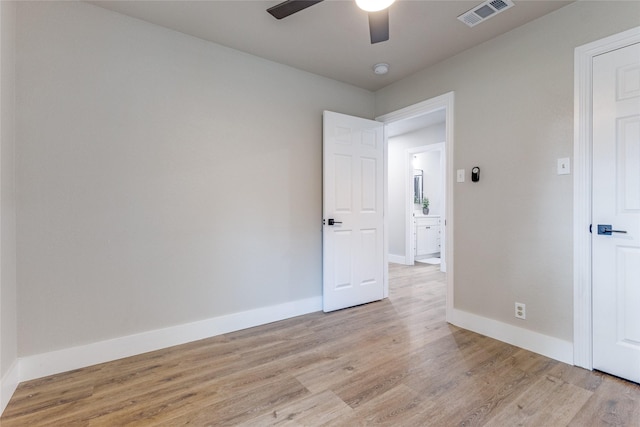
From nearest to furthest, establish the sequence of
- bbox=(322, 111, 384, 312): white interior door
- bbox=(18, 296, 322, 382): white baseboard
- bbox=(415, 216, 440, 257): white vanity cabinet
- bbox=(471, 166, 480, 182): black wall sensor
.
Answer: bbox=(18, 296, 322, 382): white baseboard, bbox=(471, 166, 480, 182): black wall sensor, bbox=(322, 111, 384, 312): white interior door, bbox=(415, 216, 440, 257): white vanity cabinet

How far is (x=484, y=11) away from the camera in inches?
86.7

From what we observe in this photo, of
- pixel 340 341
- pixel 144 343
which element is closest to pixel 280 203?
pixel 340 341

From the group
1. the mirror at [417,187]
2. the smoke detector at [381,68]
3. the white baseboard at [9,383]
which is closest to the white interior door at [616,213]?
the smoke detector at [381,68]

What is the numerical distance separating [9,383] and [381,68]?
3.73m

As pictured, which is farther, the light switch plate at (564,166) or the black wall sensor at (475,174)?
the black wall sensor at (475,174)

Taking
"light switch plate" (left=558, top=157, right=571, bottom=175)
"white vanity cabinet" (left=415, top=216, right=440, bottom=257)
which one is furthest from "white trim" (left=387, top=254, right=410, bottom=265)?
"light switch plate" (left=558, top=157, right=571, bottom=175)

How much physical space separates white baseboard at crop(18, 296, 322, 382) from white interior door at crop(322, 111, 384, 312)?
54 centimetres

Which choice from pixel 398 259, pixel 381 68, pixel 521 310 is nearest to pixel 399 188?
pixel 398 259

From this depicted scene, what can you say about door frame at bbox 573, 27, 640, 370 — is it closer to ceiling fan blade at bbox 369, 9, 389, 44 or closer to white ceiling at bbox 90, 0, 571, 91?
white ceiling at bbox 90, 0, 571, 91

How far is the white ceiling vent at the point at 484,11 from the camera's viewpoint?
2112 mm

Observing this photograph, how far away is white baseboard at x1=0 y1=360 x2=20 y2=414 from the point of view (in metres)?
1.65

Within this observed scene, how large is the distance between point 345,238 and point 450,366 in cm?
159

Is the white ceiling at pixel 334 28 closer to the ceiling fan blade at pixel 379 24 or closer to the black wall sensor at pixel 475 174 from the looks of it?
the ceiling fan blade at pixel 379 24

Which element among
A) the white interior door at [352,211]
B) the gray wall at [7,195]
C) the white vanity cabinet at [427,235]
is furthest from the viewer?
the white vanity cabinet at [427,235]
